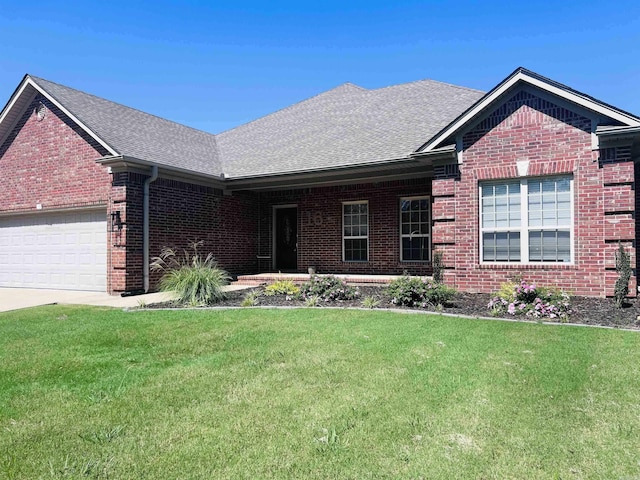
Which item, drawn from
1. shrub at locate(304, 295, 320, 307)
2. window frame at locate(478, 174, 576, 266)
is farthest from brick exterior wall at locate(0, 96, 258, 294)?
window frame at locate(478, 174, 576, 266)

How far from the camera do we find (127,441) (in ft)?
10.1

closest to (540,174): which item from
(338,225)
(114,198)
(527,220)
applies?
(527,220)

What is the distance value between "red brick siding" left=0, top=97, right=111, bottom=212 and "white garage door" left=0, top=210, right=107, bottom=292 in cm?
49

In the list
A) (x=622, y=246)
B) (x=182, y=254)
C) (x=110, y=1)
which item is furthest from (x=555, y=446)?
(x=110, y=1)

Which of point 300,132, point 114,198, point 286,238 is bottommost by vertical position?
point 286,238

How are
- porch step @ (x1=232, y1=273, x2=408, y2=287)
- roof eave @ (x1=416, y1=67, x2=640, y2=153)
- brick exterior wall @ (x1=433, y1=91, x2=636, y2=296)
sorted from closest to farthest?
roof eave @ (x1=416, y1=67, x2=640, y2=153) → brick exterior wall @ (x1=433, y1=91, x2=636, y2=296) → porch step @ (x1=232, y1=273, x2=408, y2=287)

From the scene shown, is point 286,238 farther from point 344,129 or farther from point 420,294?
point 420,294

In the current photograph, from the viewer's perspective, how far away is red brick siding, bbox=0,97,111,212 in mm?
12594

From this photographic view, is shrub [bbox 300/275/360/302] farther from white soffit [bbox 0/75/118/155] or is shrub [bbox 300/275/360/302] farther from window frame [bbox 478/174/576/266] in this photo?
white soffit [bbox 0/75/118/155]

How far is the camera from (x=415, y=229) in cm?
1377

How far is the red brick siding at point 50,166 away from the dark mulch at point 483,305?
548cm

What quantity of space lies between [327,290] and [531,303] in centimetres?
411

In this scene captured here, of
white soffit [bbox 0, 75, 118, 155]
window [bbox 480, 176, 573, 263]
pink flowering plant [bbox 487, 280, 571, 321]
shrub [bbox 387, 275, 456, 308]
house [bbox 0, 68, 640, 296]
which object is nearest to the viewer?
pink flowering plant [bbox 487, 280, 571, 321]

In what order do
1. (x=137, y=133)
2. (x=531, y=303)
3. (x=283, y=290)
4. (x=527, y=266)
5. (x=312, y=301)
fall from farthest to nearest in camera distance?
(x=137, y=133), (x=283, y=290), (x=527, y=266), (x=312, y=301), (x=531, y=303)
